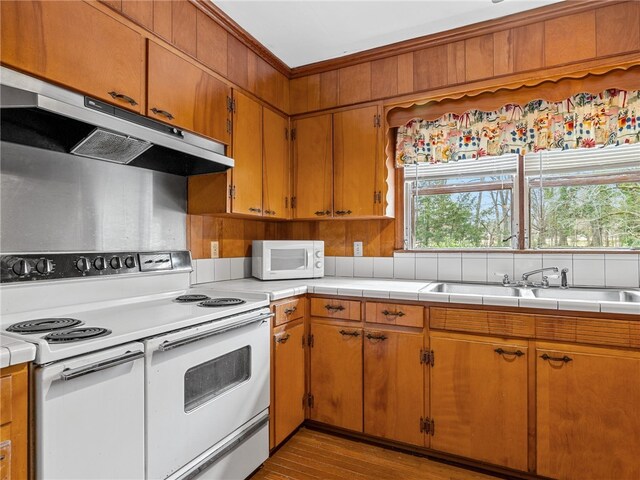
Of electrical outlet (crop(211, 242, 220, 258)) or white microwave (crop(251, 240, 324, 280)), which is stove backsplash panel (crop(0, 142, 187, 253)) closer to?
electrical outlet (crop(211, 242, 220, 258))

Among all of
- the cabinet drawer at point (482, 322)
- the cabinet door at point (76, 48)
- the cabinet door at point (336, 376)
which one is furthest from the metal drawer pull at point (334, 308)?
the cabinet door at point (76, 48)

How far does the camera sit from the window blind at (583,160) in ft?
7.36

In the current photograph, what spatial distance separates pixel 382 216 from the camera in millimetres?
2604

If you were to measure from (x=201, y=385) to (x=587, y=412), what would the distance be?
1732 mm

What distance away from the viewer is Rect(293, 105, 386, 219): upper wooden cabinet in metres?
2.60

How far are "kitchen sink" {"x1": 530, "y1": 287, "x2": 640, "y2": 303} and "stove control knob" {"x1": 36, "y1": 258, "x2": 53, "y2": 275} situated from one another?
7.87 ft

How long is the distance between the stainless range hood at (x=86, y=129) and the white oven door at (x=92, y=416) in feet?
2.77

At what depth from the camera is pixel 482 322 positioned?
1.90 metres

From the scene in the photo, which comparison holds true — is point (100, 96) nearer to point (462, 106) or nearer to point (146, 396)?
point (146, 396)

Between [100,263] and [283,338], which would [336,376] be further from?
[100,263]

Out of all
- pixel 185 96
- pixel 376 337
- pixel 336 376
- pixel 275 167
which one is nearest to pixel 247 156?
pixel 275 167

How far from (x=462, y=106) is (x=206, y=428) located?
232 cm

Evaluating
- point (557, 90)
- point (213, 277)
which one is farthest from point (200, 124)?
point (557, 90)

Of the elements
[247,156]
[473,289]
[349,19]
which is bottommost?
[473,289]
